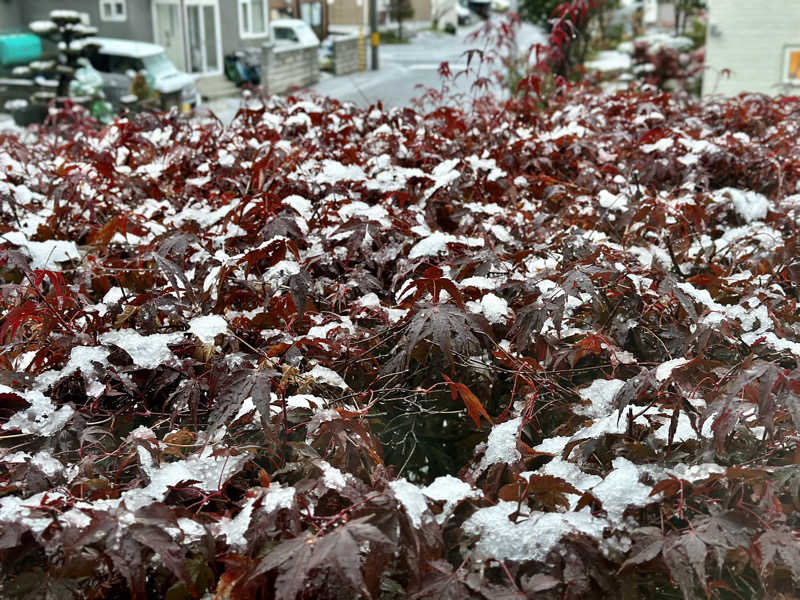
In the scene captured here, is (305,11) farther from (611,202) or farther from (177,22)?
(611,202)

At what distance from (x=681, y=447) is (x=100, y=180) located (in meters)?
2.43

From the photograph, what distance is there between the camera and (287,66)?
2341cm

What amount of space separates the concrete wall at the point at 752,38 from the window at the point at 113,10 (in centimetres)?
1800

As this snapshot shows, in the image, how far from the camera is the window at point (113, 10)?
22.9 m

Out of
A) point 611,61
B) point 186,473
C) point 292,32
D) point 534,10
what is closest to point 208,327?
point 186,473

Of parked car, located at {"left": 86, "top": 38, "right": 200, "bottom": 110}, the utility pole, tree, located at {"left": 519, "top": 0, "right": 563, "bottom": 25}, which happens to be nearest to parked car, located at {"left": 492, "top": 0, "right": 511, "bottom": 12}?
tree, located at {"left": 519, "top": 0, "right": 563, "bottom": 25}

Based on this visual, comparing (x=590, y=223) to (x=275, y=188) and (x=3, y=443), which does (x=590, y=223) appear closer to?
(x=275, y=188)

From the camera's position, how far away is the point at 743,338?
1.75 meters

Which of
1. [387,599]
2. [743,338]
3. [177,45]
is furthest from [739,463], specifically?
[177,45]

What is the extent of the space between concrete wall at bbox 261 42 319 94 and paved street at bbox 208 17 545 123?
56 centimetres

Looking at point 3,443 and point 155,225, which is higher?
point 155,225

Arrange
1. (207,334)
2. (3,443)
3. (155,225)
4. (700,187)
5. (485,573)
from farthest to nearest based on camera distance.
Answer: (700,187), (155,225), (207,334), (3,443), (485,573)

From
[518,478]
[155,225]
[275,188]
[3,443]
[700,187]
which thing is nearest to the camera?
[518,478]

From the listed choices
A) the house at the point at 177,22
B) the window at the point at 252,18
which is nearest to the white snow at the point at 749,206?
the house at the point at 177,22
